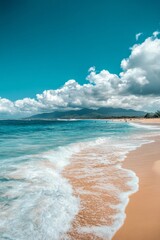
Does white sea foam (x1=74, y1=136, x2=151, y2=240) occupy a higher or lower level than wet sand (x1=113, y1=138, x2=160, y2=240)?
lower

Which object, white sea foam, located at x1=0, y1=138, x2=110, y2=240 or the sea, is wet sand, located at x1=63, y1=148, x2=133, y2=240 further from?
white sea foam, located at x1=0, y1=138, x2=110, y2=240

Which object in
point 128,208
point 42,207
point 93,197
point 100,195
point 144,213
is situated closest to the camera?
point 144,213

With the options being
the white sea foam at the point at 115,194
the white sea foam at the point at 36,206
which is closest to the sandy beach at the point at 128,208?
the white sea foam at the point at 115,194

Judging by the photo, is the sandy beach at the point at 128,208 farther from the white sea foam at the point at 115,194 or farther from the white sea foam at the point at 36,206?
the white sea foam at the point at 36,206

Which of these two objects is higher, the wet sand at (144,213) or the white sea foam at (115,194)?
the wet sand at (144,213)

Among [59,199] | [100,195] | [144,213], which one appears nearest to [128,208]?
[144,213]

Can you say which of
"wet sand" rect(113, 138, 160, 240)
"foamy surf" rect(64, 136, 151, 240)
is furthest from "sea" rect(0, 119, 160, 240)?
"wet sand" rect(113, 138, 160, 240)

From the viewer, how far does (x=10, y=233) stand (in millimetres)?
4410

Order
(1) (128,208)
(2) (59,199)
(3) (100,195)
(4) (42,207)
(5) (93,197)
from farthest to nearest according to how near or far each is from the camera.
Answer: (3) (100,195), (5) (93,197), (2) (59,199), (4) (42,207), (1) (128,208)

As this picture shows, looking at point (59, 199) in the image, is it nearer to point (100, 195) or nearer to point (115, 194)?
point (100, 195)

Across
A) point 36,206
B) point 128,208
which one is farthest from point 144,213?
point 36,206

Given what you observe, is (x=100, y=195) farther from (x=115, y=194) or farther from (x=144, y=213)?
(x=144, y=213)

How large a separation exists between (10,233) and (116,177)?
5.30 meters

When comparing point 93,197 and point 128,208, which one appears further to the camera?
point 93,197
